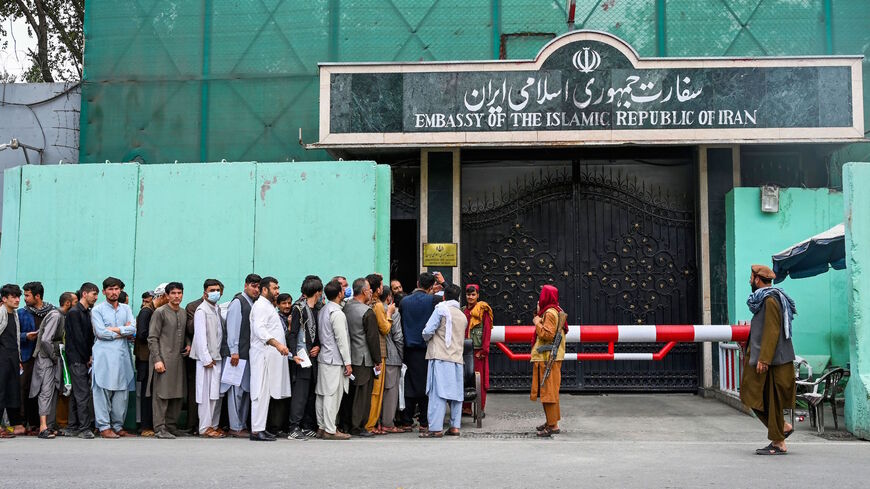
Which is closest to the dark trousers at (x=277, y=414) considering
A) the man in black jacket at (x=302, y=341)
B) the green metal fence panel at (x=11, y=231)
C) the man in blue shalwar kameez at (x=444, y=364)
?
the man in black jacket at (x=302, y=341)

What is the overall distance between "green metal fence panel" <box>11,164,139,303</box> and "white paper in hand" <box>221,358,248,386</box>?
2.38 meters

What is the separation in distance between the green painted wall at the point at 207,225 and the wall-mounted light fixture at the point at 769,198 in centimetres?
568

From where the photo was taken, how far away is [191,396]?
32.8 feet

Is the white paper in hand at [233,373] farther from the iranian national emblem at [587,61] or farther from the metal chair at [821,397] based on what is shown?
the iranian national emblem at [587,61]

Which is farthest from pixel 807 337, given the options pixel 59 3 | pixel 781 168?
pixel 59 3

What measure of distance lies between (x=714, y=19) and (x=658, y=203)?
309cm

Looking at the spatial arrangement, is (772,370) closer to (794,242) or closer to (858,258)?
(858,258)

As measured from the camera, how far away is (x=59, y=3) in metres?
22.6

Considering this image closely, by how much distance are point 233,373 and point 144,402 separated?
3.99 ft

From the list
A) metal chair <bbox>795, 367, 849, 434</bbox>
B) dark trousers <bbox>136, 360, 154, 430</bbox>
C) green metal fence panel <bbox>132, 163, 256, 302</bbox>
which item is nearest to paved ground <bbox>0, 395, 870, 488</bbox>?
metal chair <bbox>795, 367, 849, 434</bbox>

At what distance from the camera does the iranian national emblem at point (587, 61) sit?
41.5ft

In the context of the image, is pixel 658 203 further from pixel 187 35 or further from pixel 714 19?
pixel 187 35

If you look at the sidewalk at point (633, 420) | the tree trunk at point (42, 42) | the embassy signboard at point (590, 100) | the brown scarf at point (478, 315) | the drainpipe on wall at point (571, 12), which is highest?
the tree trunk at point (42, 42)

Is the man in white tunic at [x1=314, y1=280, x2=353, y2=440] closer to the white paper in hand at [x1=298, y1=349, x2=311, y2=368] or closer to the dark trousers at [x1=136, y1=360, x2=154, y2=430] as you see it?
the white paper in hand at [x1=298, y1=349, x2=311, y2=368]
